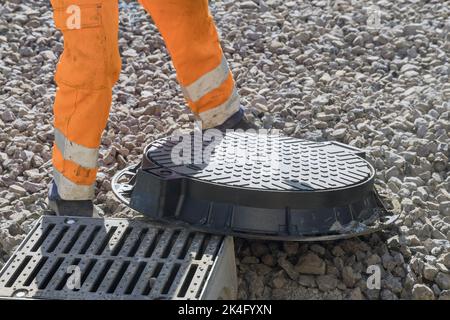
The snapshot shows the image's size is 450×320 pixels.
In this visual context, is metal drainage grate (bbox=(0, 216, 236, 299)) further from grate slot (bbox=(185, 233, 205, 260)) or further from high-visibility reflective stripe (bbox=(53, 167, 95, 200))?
high-visibility reflective stripe (bbox=(53, 167, 95, 200))

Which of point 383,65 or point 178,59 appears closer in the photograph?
point 178,59

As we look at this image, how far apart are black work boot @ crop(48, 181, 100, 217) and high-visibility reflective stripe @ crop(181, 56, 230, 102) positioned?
0.77 metres

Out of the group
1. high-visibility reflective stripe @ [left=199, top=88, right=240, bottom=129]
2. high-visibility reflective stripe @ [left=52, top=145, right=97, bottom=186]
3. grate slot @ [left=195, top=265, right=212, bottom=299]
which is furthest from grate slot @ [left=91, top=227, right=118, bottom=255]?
high-visibility reflective stripe @ [left=199, top=88, right=240, bottom=129]

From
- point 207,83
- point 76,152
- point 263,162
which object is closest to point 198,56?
point 207,83

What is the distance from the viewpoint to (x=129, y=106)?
195 inches

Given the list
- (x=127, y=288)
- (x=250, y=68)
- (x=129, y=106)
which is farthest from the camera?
(x=250, y=68)

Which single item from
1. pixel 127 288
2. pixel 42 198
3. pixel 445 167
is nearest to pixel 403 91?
pixel 445 167

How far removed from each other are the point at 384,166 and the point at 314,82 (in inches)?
39.9

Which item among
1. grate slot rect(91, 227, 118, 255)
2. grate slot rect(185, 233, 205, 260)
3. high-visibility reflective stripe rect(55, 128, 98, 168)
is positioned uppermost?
high-visibility reflective stripe rect(55, 128, 98, 168)

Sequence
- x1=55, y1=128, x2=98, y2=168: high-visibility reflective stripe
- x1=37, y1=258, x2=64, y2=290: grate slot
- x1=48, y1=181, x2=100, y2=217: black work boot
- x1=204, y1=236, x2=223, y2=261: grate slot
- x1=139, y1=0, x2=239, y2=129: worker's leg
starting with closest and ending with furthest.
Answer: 1. x1=37, y1=258, x2=64, y2=290: grate slot
2. x1=204, y1=236, x2=223, y2=261: grate slot
3. x1=55, y1=128, x2=98, y2=168: high-visibility reflective stripe
4. x1=48, y1=181, x2=100, y2=217: black work boot
5. x1=139, y1=0, x2=239, y2=129: worker's leg

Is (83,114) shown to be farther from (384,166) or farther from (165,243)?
(384,166)

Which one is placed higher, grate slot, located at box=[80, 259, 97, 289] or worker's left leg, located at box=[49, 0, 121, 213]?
worker's left leg, located at box=[49, 0, 121, 213]

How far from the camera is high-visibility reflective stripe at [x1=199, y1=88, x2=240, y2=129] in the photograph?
4.28 metres

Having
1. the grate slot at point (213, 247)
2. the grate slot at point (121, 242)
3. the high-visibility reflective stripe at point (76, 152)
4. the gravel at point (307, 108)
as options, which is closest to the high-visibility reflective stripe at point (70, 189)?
the high-visibility reflective stripe at point (76, 152)
